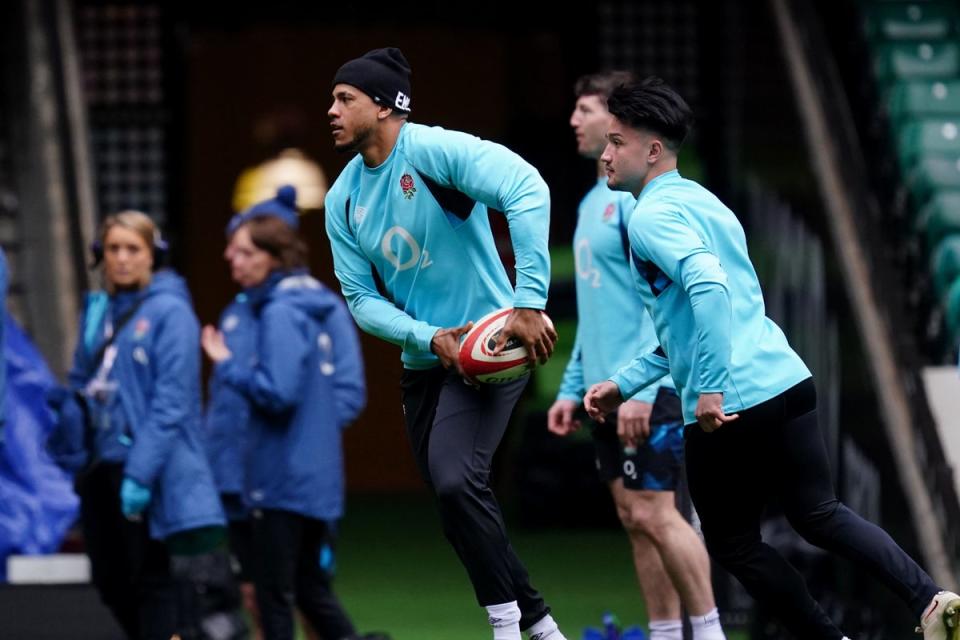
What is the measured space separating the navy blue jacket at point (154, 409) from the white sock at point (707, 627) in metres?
2.15

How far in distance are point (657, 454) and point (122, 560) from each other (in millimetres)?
2379

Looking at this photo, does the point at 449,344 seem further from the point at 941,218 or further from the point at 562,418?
the point at 941,218

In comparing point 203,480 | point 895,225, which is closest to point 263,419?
point 203,480

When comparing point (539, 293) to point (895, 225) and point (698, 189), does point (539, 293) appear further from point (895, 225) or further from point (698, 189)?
point (895, 225)

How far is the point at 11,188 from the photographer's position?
13273 mm

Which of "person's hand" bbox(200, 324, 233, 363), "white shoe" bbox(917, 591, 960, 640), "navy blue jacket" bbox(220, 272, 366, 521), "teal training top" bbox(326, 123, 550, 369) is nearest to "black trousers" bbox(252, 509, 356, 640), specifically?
"navy blue jacket" bbox(220, 272, 366, 521)

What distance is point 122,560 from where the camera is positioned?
8.02m

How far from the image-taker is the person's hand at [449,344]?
6.01 meters

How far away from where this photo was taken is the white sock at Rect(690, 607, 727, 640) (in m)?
6.78

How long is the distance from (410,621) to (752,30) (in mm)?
5546

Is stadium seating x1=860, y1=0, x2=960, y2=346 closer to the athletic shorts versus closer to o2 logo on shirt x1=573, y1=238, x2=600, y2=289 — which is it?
the athletic shorts

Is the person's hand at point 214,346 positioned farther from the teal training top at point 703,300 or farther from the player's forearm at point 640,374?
the teal training top at point 703,300

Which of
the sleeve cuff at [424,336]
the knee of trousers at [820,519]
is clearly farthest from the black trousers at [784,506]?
the sleeve cuff at [424,336]

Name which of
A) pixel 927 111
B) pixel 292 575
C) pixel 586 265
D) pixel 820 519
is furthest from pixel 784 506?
pixel 927 111
